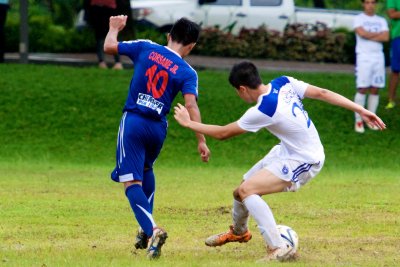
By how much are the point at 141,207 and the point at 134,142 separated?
52 cm

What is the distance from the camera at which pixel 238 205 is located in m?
9.95

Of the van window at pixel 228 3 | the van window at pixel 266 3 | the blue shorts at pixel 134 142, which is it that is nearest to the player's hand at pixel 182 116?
the blue shorts at pixel 134 142

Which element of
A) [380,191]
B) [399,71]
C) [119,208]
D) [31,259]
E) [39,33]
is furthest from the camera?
[39,33]

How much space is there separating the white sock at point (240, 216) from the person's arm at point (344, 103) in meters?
1.04

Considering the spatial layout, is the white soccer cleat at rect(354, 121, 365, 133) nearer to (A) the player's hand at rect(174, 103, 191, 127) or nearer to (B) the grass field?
(B) the grass field

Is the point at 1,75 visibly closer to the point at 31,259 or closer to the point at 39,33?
the point at 39,33

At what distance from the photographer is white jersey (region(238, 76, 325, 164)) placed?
9.38 metres

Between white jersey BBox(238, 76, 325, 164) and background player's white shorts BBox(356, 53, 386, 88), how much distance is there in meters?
9.94

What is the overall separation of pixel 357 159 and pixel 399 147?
1.07 metres

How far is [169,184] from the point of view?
15.9 meters

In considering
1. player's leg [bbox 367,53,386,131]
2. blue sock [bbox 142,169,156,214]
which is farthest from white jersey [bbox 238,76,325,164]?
player's leg [bbox 367,53,386,131]

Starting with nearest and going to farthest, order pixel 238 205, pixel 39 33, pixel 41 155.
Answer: pixel 238 205 → pixel 41 155 → pixel 39 33

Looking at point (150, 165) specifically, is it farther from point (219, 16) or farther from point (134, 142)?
point (219, 16)

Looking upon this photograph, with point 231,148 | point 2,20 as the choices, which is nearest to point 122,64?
point 2,20
